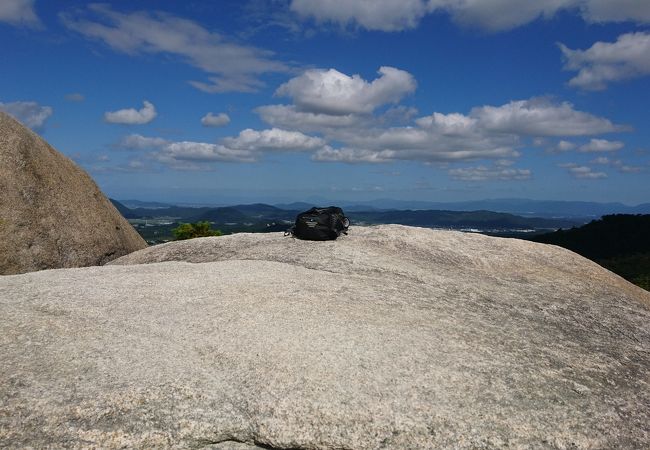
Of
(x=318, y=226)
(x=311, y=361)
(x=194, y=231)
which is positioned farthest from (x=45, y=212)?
(x=194, y=231)

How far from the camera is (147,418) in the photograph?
10.2m

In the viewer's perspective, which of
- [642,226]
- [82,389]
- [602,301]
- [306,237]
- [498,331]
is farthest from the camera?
[642,226]

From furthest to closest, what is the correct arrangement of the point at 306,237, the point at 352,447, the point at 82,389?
the point at 306,237, the point at 82,389, the point at 352,447

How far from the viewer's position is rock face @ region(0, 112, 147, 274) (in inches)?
944

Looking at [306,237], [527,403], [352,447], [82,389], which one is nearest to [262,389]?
[352,447]

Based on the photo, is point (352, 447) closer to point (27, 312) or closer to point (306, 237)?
point (27, 312)

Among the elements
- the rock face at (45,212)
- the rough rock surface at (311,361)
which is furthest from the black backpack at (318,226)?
the rock face at (45,212)

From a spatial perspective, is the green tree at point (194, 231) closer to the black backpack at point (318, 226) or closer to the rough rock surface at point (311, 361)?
the black backpack at point (318, 226)

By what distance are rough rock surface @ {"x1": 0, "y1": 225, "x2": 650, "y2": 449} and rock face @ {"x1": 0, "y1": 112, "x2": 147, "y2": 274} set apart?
19.8 feet

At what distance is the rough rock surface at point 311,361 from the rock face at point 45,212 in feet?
19.8

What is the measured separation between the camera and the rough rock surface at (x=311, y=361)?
1030cm

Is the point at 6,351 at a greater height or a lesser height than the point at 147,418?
greater

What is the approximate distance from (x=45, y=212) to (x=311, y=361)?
65.2ft

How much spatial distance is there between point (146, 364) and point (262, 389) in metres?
3.04
